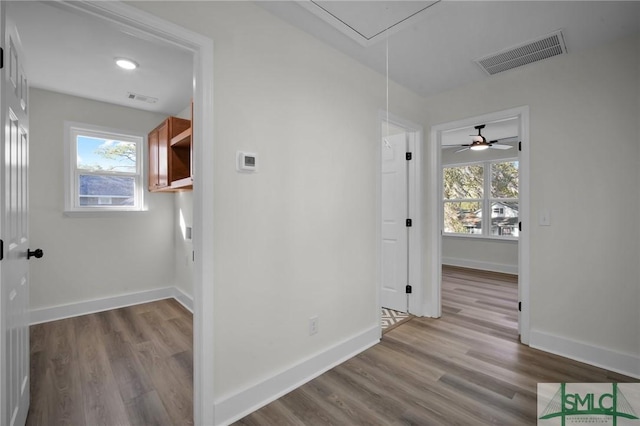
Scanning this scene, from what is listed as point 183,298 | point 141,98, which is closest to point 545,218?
point 183,298

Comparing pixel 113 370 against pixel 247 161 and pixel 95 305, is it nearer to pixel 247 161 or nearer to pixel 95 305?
pixel 95 305

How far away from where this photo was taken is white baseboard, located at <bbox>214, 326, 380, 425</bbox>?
5.77 feet

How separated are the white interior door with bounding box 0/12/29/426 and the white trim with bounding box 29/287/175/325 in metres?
1.96

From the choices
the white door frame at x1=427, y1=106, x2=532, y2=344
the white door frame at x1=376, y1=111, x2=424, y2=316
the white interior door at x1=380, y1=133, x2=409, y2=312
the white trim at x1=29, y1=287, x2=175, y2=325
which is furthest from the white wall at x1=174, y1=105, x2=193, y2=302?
the white door frame at x1=427, y1=106, x2=532, y2=344

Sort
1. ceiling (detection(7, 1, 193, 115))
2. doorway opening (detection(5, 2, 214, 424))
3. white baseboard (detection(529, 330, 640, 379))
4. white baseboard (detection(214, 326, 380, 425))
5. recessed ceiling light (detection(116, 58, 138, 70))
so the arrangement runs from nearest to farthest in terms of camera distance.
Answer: doorway opening (detection(5, 2, 214, 424)) < white baseboard (detection(214, 326, 380, 425)) < ceiling (detection(7, 1, 193, 115)) < white baseboard (detection(529, 330, 640, 379)) < recessed ceiling light (detection(116, 58, 138, 70))

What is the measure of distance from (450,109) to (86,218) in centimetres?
431

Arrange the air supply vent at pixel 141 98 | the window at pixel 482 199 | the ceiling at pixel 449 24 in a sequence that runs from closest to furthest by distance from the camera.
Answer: the ceiling at pixel 449 24 < the air supply vent at pixel 141 98 < the window at pixel 482 199

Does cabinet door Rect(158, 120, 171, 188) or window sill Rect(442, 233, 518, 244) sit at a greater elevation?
cabinet door Rect(158, 120, 171, 188)

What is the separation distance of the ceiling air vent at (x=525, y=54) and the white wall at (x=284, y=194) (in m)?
1.00

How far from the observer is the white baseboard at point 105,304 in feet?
10.8

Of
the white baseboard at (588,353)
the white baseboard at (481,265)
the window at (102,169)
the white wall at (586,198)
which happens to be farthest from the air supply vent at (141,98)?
the white baseboard at (481,265)

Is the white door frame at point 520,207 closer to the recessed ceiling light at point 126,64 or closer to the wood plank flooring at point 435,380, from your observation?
the wood plank flooring at point 435,380

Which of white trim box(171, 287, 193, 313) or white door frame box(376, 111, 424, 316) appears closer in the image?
white door frame box(376, 111, 424, 316)

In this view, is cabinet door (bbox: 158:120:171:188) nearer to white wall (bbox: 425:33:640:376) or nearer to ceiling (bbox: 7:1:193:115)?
ceiling (bbox: 7:1:193:115)
